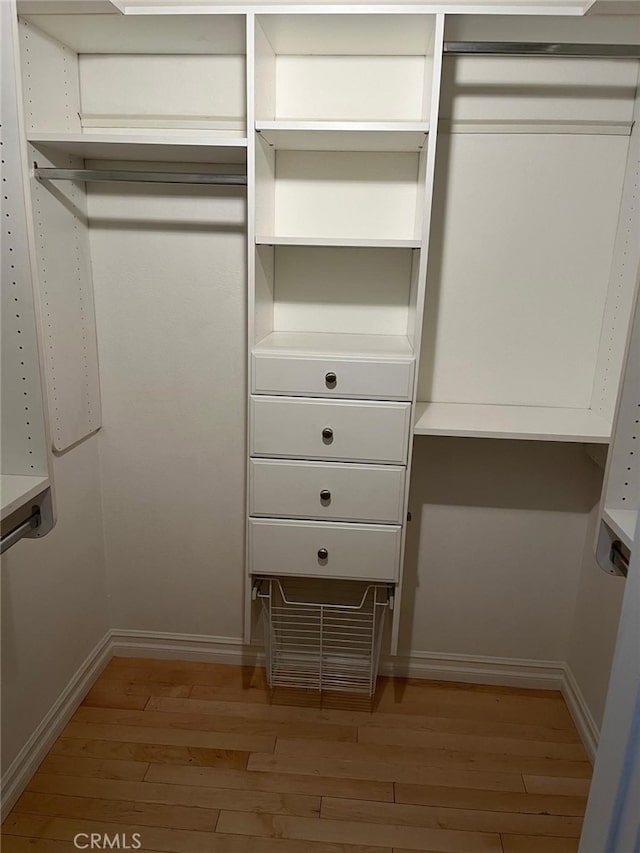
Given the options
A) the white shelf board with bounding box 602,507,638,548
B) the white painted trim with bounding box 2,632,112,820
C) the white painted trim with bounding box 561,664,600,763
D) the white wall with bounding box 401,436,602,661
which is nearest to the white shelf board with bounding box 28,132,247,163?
the white wall with bounding box 401,436,602,661

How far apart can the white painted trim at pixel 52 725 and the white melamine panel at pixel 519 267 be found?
5.10ft

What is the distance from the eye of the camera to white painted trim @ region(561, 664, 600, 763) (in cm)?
203

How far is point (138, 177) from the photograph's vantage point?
1770 mm

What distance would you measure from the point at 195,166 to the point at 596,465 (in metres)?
1.65

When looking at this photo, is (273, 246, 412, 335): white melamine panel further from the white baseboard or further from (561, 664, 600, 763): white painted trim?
(561, 664, 600, 763): white painted trim

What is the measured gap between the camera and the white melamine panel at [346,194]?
6.48 feet

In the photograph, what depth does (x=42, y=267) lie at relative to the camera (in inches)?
71.4

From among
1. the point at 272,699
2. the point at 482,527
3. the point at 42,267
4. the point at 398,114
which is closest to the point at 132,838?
the point at 272,699

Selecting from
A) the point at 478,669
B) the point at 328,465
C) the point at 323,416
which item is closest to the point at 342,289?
the point at 323,416

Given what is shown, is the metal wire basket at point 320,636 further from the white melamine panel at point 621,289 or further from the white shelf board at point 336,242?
the white shelf board at point 336,242

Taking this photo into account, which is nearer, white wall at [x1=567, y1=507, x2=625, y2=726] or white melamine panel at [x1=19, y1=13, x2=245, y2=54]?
white melamine panel at [x1=19, y1=13, x2=245, y2=54]

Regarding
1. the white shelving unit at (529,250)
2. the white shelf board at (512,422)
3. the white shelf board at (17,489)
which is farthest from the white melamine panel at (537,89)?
the white shelf board at (17,489)

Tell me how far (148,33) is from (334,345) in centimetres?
101

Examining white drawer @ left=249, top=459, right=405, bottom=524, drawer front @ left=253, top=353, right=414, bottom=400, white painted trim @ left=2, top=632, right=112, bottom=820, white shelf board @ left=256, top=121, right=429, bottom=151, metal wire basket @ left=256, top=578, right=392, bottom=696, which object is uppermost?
white shelf board @ left=256, top=121, right=429, bottom=151
